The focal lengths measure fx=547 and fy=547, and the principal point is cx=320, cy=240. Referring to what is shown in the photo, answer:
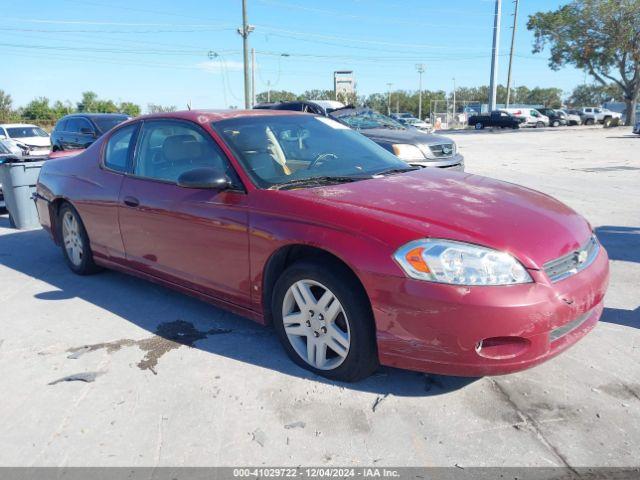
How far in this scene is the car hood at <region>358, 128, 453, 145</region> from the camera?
9531mm

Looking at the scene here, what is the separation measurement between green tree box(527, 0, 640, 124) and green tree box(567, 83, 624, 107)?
52.6 metres

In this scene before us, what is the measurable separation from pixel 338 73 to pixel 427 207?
37356 mm

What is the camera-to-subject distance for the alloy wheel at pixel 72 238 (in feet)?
17.2

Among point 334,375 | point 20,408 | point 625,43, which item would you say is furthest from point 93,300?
point 625,43

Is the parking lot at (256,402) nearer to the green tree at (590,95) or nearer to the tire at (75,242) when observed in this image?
the tire at (75,242)

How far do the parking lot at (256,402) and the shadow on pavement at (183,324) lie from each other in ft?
0.05

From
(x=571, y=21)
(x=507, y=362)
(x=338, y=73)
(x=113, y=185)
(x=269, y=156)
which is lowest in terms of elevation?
(x=507, y=362)

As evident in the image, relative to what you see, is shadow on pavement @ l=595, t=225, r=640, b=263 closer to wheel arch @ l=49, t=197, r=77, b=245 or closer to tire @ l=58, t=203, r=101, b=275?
tire @ l=58, t=203, r=101, b=275

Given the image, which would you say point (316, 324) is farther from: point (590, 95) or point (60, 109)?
point (590, 95)

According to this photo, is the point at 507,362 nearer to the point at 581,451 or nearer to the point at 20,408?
the point at 581,451

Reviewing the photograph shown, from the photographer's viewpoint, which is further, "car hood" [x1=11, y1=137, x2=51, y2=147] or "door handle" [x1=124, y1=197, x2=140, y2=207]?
"car hood" [x1=11, y1=137, x2=51, y2=147]

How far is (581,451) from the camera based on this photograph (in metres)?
2.54

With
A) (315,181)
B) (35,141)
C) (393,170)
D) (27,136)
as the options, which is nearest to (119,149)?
(315,181)

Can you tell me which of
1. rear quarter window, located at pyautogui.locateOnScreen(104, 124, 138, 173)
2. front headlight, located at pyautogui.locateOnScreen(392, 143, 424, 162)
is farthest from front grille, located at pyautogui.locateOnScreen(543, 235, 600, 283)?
front headlight, located at pyautogui.locateOnScreen(392, 143, 424, 162)
